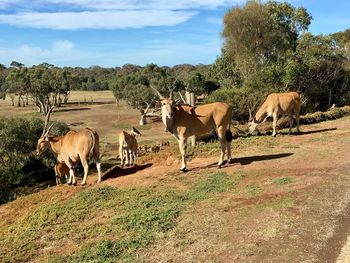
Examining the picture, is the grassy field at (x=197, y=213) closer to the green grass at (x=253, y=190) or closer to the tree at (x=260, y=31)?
the green grass at (x=253, y=190)

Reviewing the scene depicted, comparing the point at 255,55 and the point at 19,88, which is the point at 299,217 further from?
the point at 19,88

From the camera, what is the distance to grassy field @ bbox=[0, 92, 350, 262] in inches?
313

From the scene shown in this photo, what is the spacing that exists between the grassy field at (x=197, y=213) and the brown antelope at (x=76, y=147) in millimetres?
934

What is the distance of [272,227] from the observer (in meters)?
Result: 8.56

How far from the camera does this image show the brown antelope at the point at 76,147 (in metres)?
13.6

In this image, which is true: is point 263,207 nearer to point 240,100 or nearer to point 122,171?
point 122,171

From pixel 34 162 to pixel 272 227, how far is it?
2136 cm

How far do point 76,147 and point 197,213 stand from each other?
→ 18.6 feet

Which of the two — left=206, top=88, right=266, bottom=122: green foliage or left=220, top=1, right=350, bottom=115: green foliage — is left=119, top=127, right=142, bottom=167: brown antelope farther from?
left=220, top=1, right=350, bottom=115: green foliage

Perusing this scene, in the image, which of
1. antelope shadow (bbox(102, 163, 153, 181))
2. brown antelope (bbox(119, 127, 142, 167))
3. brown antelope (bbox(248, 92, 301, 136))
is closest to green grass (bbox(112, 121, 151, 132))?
brown antelope (bbox(119, 127, 142, 167))

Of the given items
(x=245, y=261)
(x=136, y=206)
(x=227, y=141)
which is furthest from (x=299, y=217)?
(x=227, y=141)

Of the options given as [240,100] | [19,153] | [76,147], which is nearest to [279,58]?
[240,100]

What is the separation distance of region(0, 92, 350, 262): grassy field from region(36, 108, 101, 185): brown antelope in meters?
0.93

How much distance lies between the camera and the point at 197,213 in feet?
31.8
